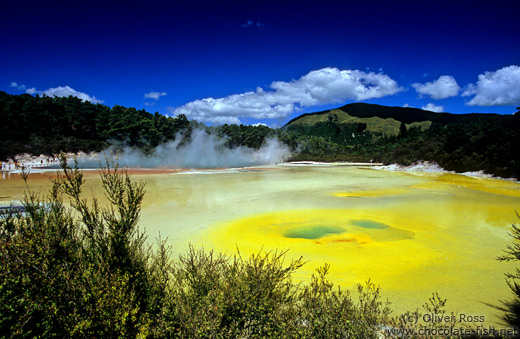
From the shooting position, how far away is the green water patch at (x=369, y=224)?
30.2 feet

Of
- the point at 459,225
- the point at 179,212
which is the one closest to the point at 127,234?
the point at 179,212

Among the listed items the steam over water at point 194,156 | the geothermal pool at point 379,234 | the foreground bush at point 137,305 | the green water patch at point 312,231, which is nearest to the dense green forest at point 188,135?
the steam over water at point 194,156

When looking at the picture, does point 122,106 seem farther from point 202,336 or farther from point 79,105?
point 202,336

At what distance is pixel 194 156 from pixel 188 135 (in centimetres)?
1267

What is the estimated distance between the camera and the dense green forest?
89.0 ft

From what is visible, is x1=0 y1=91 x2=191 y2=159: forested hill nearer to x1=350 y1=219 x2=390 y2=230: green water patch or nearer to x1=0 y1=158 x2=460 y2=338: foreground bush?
x1=350 y1=219 x2=390 y2=230: green water patch

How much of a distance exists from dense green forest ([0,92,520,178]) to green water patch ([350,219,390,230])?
778 inches

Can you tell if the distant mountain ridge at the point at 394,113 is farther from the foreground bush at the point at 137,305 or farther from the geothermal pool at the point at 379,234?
the foreground bush at the point at 137,305

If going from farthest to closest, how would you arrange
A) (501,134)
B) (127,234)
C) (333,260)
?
(501,134) < (333,260) < (127,234)

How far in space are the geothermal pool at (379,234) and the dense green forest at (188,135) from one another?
47.8ft

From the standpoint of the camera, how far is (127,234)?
414 cm

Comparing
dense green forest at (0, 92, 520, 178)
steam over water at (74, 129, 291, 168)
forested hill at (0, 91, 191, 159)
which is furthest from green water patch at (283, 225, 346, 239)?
forested hill at (0, 91, 191, 159)

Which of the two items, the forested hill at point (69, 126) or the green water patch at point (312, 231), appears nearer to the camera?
the green water patch at point (312, 231)

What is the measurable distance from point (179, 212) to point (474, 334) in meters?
10.0
